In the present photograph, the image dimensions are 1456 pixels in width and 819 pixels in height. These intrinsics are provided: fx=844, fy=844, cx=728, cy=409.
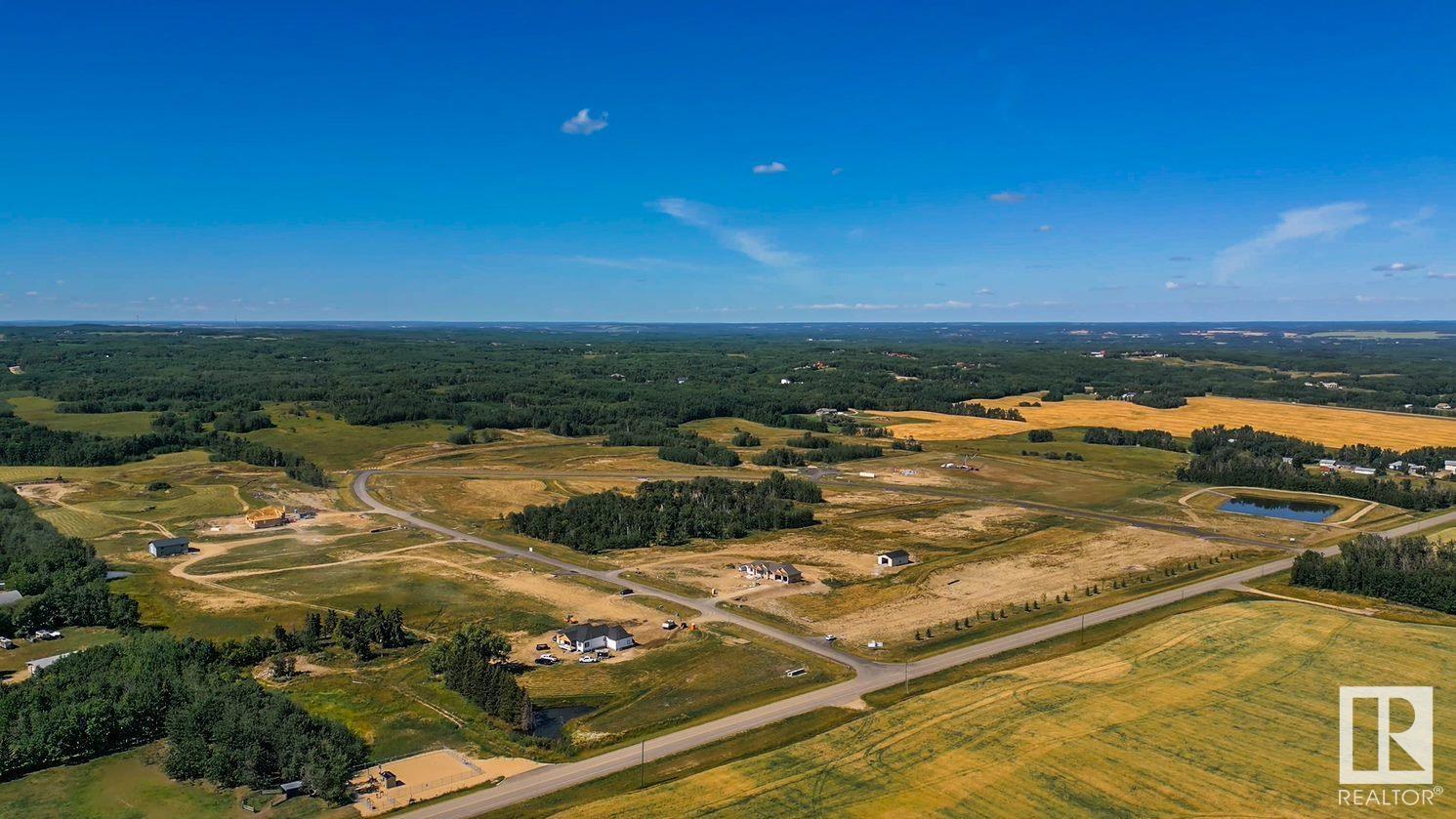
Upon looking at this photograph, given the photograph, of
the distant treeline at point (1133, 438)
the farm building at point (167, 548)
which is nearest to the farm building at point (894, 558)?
the farm building at point (167, 548)

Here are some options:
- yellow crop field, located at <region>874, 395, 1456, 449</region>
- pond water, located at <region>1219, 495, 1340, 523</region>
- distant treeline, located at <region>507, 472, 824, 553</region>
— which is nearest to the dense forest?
distant treeline, located at <region>507, 472, 824, 553</region>

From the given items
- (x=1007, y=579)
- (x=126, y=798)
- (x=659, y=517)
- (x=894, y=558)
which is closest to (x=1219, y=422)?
(x=1007, y=579)

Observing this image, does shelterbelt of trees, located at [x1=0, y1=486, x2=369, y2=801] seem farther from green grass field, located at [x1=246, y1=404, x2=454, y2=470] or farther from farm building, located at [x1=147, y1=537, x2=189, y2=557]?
green grass field, located at [x1=246, y1=404, x2=454, y2=470]

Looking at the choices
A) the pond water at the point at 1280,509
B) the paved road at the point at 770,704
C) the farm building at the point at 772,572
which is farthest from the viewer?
the pond water at the point at 1280,509

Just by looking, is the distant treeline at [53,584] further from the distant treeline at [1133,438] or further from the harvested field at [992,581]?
the distant treeline at [1133,438]

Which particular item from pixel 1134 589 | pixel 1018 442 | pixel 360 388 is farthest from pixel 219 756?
pixel 360 388

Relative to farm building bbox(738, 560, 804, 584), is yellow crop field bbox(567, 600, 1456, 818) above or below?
above

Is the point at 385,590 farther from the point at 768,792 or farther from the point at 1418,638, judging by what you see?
the point at 1418,638
